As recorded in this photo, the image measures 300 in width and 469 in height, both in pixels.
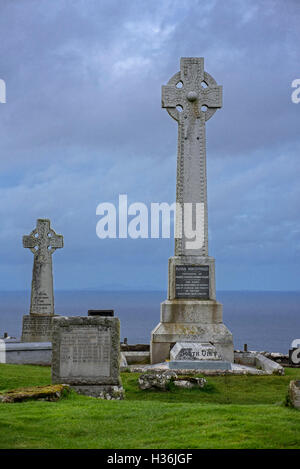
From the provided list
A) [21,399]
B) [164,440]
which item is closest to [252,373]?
[21,399]

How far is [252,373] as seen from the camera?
14.7m

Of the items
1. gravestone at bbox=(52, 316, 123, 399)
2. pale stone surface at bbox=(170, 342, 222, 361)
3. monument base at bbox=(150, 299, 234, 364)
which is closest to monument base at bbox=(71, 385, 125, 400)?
gravestone at bbox=(52, 316, 123, 399)

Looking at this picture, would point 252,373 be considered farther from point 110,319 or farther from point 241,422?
point 241,422

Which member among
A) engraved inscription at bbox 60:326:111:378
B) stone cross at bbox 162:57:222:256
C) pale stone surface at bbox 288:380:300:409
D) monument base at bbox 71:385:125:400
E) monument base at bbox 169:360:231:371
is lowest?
monument base at bbox 71:385:125:400

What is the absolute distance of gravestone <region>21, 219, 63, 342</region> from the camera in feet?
72.3

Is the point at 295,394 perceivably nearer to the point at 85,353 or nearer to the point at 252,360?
the point at 85,353

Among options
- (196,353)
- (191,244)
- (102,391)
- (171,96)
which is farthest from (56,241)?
(102,391)

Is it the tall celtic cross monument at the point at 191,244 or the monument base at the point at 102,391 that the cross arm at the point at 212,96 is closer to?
the tall celtic cross monument at the point at 191,244

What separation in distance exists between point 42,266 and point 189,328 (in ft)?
24.7

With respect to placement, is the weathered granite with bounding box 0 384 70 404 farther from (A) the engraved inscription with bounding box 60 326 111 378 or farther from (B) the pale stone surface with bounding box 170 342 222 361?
(B) the pale stone surface with bounding box 170 342 222 361

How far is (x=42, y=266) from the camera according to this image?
2242 cm

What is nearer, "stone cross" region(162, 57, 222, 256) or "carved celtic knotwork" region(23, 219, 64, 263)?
"stone cross" region(162, 57, 222, 256)

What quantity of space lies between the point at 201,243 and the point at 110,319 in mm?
8231
